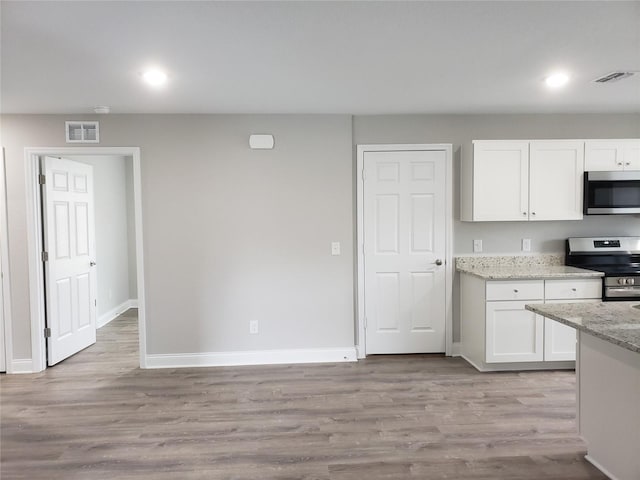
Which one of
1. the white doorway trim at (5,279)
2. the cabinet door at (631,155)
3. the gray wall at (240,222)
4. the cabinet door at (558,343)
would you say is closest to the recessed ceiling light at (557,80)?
the gray wall at (240,222)

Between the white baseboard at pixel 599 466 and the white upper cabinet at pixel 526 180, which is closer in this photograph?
the white baseboard at pixel 599 466

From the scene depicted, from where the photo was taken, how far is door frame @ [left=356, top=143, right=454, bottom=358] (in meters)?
4.29

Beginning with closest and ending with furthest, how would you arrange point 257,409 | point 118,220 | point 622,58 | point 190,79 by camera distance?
point 622,58 < point 190,79 < point 257,409 < point 118,220

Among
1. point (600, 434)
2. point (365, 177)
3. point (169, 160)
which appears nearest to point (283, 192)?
point (365, 177)

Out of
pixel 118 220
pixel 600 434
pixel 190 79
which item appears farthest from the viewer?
pixel 118 220

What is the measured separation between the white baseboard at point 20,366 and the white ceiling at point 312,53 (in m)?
2.26

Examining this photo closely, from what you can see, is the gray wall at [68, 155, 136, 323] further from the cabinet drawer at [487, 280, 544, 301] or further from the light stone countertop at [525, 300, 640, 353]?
the light stone countertop at [525, 300, 640, 353]

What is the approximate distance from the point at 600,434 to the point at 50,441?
3.24 m

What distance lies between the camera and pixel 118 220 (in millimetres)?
6715

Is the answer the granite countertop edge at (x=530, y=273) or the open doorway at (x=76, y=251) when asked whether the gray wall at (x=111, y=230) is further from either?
the granite countertop edge at (x=530, y=273)

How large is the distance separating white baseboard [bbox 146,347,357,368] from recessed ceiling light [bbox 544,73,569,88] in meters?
2.77

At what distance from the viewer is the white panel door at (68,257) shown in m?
4.22

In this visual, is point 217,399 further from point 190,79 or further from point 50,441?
point 190,79

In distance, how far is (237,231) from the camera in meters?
4.18
